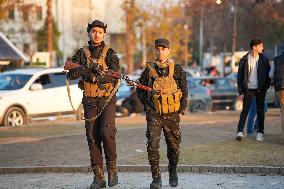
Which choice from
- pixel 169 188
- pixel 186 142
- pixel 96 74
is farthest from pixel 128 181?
pixel 186 142

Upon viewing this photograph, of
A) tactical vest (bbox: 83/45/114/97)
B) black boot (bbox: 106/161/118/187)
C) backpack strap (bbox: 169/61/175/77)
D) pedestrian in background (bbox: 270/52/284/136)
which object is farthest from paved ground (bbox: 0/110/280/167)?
backpack strap (bbox: 169/61/175/77)

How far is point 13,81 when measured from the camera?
21016 mm

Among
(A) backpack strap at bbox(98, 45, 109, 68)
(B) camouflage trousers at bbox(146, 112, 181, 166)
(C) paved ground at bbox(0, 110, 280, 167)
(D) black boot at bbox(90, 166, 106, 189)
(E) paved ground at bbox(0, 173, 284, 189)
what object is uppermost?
(A) backpack strap at bbox(98, 45, 109, 68)

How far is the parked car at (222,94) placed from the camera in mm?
27770

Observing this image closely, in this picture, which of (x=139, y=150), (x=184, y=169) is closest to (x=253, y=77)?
(x=139, y=150)

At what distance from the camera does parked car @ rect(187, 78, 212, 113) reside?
26.0 meters

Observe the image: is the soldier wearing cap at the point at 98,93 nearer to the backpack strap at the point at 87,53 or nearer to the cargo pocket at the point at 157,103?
the backpack strap at the point at 87,53

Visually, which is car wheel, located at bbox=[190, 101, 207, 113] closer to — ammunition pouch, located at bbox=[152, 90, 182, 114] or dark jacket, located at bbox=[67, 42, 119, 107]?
dark jacket, located at bbox=[67, 42, 119, 107]

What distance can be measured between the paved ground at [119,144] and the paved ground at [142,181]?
Answer: 86 centimetres

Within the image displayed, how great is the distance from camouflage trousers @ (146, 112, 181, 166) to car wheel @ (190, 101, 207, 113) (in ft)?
55.8

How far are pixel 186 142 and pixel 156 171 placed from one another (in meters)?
5.06

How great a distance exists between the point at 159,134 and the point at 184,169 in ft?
5.69

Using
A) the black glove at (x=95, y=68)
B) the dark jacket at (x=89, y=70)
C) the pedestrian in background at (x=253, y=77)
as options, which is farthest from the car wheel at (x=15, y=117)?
the black glove at (x=95, y=68)

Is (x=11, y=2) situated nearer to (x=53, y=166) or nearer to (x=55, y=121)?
(x=55, y=121)
